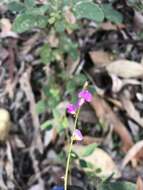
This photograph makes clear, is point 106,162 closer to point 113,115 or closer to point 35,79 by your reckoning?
point 113,115

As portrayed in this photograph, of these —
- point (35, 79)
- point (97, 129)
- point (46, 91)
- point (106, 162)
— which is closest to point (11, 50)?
point (35, 79)

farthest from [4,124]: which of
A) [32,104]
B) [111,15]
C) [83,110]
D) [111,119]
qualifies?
[111,15]

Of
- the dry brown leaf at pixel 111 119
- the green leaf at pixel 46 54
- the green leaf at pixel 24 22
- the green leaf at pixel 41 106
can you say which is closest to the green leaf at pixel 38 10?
the green leaf at pixel 24 22

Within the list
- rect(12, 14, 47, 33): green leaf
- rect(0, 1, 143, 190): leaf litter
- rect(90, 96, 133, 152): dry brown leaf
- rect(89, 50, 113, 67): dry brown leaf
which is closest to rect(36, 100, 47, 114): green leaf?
rect(0, 1, 143, 190): leaf litter

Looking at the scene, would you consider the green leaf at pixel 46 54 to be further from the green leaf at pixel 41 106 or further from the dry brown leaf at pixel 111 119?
the dry brown leaf at pixel 111 119

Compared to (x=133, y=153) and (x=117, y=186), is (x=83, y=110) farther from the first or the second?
(x=117, y=186)

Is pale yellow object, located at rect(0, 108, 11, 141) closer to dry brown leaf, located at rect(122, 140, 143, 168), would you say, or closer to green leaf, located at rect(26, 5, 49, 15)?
dry brown leaf, located at rect(122, 140, 143, 168)
